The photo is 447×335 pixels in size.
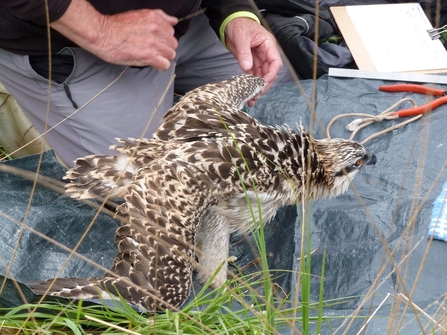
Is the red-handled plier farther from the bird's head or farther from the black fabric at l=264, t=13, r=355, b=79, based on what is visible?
the bird's head

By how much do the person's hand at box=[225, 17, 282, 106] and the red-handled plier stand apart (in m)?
0.81

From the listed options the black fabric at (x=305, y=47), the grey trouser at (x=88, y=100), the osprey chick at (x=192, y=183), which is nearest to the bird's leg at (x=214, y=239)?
the osprey chick at (x=192, y=183)

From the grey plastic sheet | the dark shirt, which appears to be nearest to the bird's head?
the grey plastic sheet

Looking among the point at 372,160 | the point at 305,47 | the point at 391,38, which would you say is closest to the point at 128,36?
the point at 372,160

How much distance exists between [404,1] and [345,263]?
2814 millimetres

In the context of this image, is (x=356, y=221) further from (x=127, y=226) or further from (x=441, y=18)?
(x=441, y=18)

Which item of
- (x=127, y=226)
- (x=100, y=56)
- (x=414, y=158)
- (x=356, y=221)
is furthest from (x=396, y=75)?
(x=127, y=226)

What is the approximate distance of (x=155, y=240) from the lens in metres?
2.39

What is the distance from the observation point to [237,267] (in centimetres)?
312

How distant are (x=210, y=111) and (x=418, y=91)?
1.61 m

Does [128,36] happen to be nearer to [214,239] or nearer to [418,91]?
[214,239]

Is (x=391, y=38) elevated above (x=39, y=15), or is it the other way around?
(x=39, y=15)

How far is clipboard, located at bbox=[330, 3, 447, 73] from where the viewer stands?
429 cm

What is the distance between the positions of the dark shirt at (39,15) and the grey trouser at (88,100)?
83 millimetres
